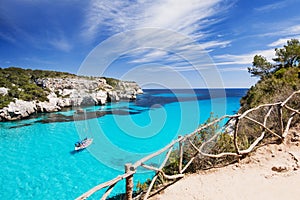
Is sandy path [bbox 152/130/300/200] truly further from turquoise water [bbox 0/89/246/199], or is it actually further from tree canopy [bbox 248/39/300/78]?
tree canopy [bbox 248/39/300/78]

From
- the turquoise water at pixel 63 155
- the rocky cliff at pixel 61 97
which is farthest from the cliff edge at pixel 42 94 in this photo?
the turquoise water at pixel 63 155

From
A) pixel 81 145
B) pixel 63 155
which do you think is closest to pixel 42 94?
pixel 81 145

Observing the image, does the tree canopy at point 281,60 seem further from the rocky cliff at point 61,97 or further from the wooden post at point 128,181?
the rocky cliff at point 61,97

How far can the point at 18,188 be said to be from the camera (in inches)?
317

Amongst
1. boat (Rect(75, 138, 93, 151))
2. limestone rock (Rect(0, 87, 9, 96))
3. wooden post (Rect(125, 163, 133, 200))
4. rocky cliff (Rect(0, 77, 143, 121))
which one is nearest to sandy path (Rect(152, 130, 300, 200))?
wooden post (Rect(125, 163, 133, 200))

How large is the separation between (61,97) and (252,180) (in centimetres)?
3493

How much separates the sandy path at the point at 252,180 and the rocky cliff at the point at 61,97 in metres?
24.7

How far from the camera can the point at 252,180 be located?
3367 millimetres

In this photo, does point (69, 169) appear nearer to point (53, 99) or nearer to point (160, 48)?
point (160, 48)

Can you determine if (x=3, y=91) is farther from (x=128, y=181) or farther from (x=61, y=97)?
(x=128, y=181)

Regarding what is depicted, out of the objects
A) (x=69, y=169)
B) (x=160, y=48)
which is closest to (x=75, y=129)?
(x=69, y=169)

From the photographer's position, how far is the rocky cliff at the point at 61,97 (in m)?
21.9

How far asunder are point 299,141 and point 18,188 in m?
11.0

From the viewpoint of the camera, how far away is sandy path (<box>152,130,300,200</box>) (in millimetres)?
2994
